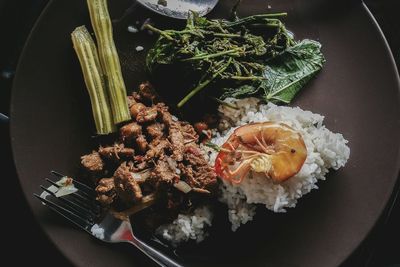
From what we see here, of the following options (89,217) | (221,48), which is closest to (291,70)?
(221,48)

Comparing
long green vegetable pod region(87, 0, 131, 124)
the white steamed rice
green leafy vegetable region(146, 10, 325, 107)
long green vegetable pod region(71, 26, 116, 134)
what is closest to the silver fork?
the white steamed rice

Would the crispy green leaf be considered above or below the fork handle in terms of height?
above

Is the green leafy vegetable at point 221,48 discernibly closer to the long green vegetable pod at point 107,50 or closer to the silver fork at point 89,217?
the long green vegetable pod at point 107,50

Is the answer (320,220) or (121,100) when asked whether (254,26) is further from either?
(320,220)

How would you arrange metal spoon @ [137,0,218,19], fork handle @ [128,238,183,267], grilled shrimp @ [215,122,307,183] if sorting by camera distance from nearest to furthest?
grilled shrimp @ [215,122,307,183] → fork handle @ [128,238,183,267] → metal spoon @ [137,0,218,19]

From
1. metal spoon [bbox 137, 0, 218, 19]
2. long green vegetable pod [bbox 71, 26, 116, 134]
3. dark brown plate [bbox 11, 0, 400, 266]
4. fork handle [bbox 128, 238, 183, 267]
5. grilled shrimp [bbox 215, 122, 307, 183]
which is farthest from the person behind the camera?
metal spoon [bbox 137, 0, 218, 19]

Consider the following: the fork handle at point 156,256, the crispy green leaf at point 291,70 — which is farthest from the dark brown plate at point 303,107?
the fork handle at point 156,256

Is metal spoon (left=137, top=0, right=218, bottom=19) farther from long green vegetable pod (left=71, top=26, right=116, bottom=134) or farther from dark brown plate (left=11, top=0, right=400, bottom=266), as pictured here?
long green vegetable pod (left=71, top=26, right=116, bottom=134)
